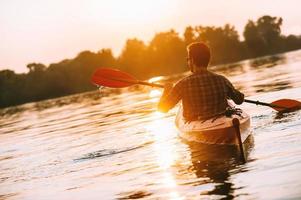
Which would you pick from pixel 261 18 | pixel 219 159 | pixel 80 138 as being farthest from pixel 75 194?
pixel 261 18

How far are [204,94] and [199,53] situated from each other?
823mm

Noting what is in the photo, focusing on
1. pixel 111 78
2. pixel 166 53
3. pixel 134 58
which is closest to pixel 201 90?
pixel 111 78

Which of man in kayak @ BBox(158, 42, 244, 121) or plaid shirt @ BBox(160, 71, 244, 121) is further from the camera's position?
plaid shirt @ BBox(160, 71, 244, 121)

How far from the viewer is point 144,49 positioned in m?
135

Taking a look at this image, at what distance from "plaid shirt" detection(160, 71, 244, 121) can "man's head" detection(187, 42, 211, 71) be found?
0.21 meters

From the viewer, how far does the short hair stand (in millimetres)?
8844

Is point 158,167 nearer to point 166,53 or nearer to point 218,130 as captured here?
point 218,130

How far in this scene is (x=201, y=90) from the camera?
920 centimetres

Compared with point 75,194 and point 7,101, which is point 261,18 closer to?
point 7,101

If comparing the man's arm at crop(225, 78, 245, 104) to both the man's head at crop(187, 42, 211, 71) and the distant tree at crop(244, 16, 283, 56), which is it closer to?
the man's head at crop(187, 42, 211, 71)

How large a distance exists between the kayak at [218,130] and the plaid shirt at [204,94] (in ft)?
0.85

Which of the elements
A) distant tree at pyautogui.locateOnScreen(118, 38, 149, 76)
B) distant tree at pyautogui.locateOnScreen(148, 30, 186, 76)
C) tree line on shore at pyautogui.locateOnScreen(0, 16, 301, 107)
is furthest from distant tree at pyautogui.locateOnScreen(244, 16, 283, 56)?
distant tree at pyautogui.locateOnScreen(118, 38, 149, 76)

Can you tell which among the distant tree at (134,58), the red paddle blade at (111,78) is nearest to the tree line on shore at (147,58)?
the distant tree at (134,58)

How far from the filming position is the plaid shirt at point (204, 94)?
360 inches
